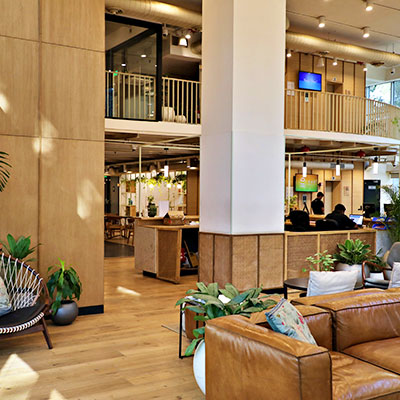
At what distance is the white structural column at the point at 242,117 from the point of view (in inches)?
275

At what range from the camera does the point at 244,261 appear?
6969 mm

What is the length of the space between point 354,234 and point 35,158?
554 centimetres

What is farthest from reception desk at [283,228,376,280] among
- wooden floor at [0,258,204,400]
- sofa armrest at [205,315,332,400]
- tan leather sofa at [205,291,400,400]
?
sofa armrest at [205,315,332,400]

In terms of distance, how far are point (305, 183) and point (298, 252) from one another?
32.9 ft

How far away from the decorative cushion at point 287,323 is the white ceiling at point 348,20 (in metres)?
9.43

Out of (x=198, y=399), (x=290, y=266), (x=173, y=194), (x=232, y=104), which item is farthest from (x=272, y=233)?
(x=173, y=194)

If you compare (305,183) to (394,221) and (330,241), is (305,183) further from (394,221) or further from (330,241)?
(330,241)

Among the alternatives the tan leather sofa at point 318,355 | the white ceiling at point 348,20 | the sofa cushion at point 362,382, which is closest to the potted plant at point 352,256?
the tan leather sofa at point 318,355

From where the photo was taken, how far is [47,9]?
5793 mm

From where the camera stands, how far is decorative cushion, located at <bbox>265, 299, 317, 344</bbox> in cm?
276

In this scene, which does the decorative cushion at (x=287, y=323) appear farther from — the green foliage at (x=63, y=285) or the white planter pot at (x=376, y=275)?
the white planter pot at (x=376, y=275)

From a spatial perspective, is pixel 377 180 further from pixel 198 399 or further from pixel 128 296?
pixel 198 399

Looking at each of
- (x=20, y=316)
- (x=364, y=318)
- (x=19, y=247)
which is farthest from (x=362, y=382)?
(x=19, y=247)

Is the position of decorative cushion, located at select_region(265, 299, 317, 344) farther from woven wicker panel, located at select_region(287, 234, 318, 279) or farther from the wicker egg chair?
woven wicker panel, located at select_region(287, 234, 318, 279)
